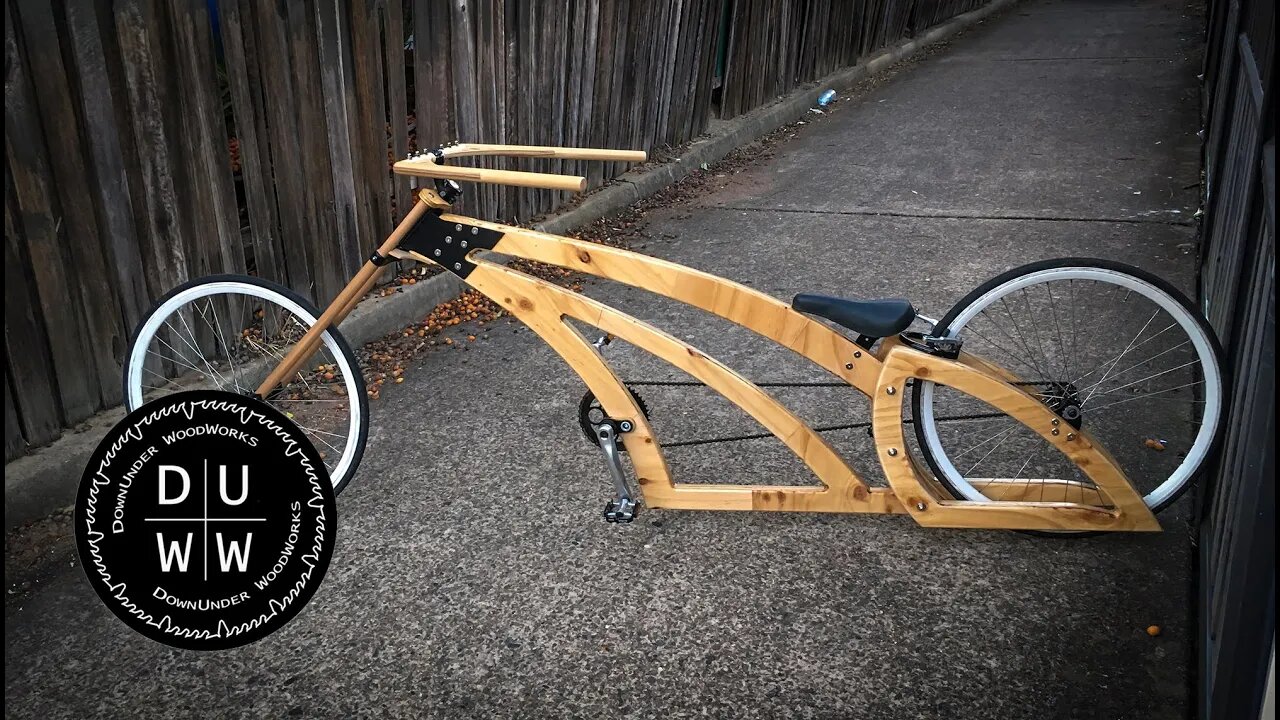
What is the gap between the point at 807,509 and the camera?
3.19m

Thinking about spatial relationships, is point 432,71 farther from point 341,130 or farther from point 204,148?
point 204,148

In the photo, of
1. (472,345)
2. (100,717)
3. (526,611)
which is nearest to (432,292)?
(472,345)

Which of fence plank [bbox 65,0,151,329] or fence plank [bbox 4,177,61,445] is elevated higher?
fence plank [bbox 65,0,151,329]

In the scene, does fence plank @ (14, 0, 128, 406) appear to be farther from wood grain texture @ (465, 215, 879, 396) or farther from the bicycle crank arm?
the bicycle crank arm

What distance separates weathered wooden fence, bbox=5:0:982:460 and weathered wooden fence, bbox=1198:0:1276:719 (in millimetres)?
3334

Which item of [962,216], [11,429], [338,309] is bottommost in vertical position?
[962,216]

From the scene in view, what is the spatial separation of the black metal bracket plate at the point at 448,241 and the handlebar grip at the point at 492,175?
6.0 inches

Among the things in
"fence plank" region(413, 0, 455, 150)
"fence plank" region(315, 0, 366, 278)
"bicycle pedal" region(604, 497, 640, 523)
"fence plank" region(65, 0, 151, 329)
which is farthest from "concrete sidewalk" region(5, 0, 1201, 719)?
"fence plank" region(413, 0, 455, 150)

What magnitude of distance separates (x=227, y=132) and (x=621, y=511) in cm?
252

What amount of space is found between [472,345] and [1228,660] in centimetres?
338

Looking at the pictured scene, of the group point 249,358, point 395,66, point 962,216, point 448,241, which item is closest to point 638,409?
point 448,241

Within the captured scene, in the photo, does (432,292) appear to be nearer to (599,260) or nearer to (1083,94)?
(599,260)

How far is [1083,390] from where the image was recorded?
4.01 metres

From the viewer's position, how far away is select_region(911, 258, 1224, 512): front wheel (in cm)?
300
